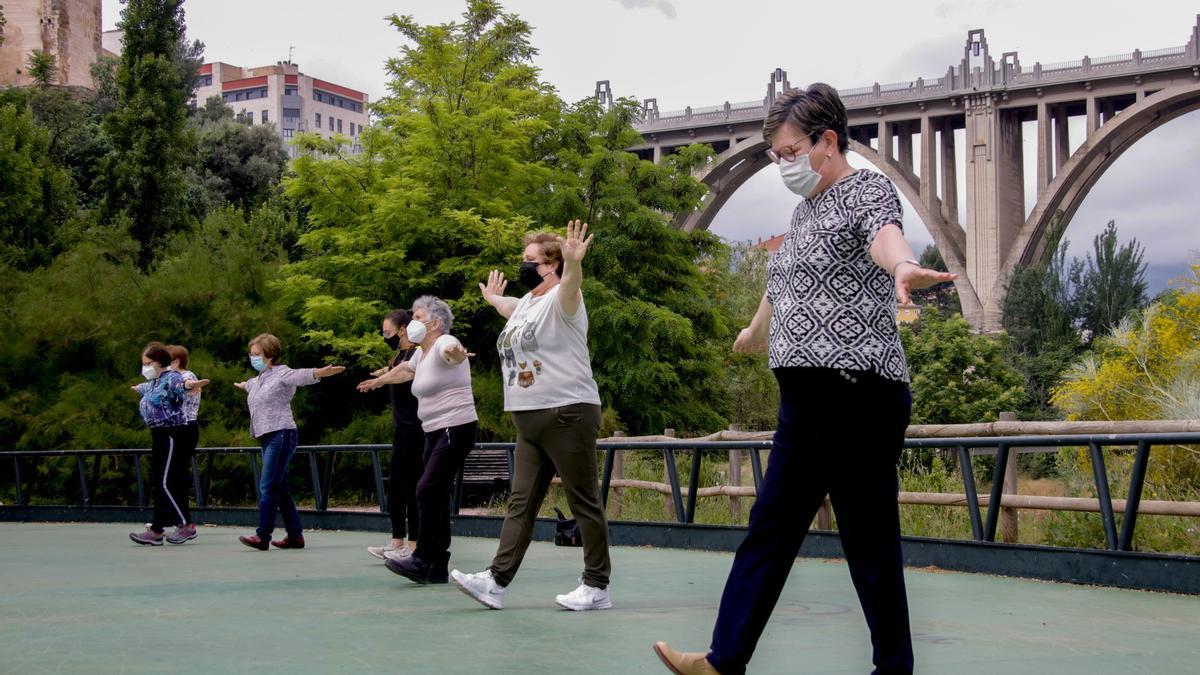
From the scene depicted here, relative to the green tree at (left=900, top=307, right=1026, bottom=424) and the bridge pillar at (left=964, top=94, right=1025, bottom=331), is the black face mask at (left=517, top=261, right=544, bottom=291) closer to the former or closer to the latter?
the green tree at (left=900, top=307, right=1026, bottom=424)

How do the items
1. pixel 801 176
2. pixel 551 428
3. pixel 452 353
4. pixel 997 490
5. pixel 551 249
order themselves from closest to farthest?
1. pixel 801 176
2. pixel 551 428
3. pixel 551 249
4. pixel 452 353
5. pixel 997 490

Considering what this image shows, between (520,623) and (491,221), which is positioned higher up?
(491,221)

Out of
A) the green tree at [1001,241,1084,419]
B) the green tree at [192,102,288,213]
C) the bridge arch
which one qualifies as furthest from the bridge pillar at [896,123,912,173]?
the green tree at [192,102,288,213]

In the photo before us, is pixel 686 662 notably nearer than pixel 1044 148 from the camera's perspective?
Yes

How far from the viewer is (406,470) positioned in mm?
8180

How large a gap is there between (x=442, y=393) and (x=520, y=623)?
1.88 meters

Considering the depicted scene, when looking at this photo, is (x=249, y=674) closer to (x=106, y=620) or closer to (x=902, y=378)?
(x=106, y=620)

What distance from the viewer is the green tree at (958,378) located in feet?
111

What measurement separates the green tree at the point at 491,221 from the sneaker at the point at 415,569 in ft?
50.0

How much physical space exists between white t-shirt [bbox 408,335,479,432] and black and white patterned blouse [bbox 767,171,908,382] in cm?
376

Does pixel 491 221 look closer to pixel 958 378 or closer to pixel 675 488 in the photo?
pixel 675 488

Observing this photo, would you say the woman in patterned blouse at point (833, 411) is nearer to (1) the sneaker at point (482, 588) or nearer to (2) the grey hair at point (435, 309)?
(1) the sneaker at point (482, 588)

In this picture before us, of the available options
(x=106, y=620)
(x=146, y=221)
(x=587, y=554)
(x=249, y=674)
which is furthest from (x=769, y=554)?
(x=146, y=221)

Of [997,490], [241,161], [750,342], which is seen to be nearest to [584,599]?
[750,342]
